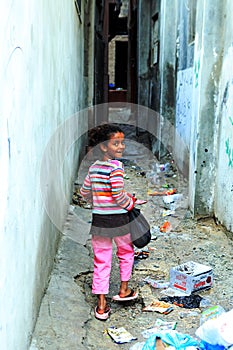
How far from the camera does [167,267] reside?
396cm

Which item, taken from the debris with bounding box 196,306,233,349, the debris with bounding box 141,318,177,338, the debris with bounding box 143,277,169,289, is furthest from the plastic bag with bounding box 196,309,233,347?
the debris with bounding box 143,277,169,289

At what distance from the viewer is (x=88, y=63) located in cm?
966

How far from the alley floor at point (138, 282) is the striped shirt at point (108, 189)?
0.71 meters

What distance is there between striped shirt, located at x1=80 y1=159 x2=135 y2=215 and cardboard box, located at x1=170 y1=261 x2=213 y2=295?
0.76m

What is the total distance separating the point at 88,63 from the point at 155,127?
6.76ft

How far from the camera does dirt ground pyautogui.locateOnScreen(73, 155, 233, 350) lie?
2971mm

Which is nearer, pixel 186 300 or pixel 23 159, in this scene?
pixel 23 159

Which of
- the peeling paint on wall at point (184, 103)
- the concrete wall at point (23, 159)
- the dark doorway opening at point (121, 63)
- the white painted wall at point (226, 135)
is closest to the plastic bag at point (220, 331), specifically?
the concrete wall at point (23, 159)

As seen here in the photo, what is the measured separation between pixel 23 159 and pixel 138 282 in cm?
191

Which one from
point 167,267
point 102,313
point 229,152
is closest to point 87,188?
point 102,313

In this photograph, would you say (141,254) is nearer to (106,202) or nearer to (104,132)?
(106,202)

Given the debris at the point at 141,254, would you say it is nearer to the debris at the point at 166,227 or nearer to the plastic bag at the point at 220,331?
the debris at the point at 166,227

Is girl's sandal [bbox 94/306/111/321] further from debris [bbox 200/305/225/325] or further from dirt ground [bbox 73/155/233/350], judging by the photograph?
debris [bbox 200/305/225/325]

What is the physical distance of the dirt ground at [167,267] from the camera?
2.97 metres
